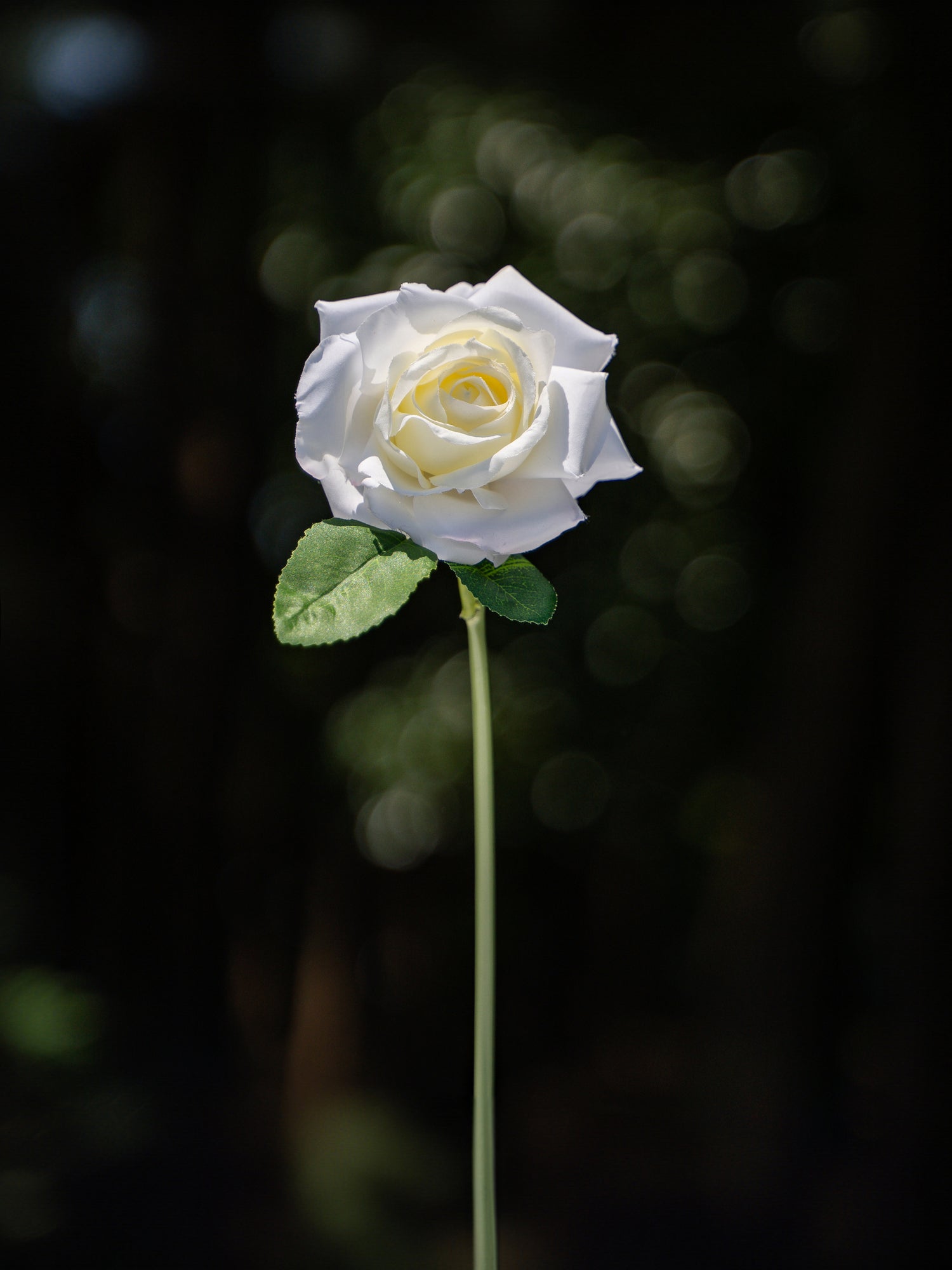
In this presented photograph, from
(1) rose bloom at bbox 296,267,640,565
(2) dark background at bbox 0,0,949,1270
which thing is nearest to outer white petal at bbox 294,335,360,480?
(1) rose bloom at bbox 296,267,640,565

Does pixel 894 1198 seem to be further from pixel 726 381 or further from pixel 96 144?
pixel 96 144

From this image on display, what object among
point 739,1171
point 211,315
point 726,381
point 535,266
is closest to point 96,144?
point 211,315

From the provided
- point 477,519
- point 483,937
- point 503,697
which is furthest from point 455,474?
point 503,697

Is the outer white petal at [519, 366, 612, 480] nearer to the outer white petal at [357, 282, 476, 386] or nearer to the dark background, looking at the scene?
the outer white petal at [357, 282, 476, 386]

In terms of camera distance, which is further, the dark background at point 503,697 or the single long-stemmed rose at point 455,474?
the dark background at point 503,697

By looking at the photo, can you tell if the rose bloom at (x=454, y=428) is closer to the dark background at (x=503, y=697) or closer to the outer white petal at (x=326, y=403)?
the outer white petal at (x=326, y=403)

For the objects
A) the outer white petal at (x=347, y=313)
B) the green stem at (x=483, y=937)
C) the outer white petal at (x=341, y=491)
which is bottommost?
the green stem at (x=483, y=937)

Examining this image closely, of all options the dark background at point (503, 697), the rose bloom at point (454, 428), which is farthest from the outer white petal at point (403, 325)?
the dark background at point (503, 697)
